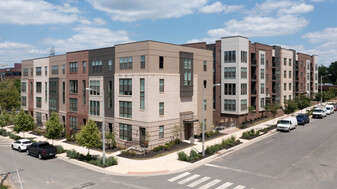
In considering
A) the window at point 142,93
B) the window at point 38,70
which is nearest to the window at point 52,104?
the window at point 38,70

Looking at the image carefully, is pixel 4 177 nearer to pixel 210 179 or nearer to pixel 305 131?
pixel 210 179

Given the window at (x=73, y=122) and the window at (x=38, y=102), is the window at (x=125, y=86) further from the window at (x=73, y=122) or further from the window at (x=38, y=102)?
the window at (x=38, y=102)

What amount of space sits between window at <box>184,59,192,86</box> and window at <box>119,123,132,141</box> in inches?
385

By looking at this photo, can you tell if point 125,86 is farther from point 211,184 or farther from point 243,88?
point 243,88

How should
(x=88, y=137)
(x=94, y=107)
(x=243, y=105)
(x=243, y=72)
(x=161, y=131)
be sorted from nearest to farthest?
(x=88, y=137) → (x=161, y=131) → (x=94, y=107) → (x=243, y=72) → (x=243, y=105)

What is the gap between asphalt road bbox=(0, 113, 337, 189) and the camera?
21031mm

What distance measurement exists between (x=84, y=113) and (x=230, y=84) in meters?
26.2

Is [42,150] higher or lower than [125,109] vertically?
lower

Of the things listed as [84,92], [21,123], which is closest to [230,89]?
[84,92]

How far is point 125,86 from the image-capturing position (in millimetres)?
33812

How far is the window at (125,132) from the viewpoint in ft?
109

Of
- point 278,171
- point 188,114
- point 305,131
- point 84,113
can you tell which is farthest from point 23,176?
point 305,131

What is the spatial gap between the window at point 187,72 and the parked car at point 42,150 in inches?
731

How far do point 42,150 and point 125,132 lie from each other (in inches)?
383
